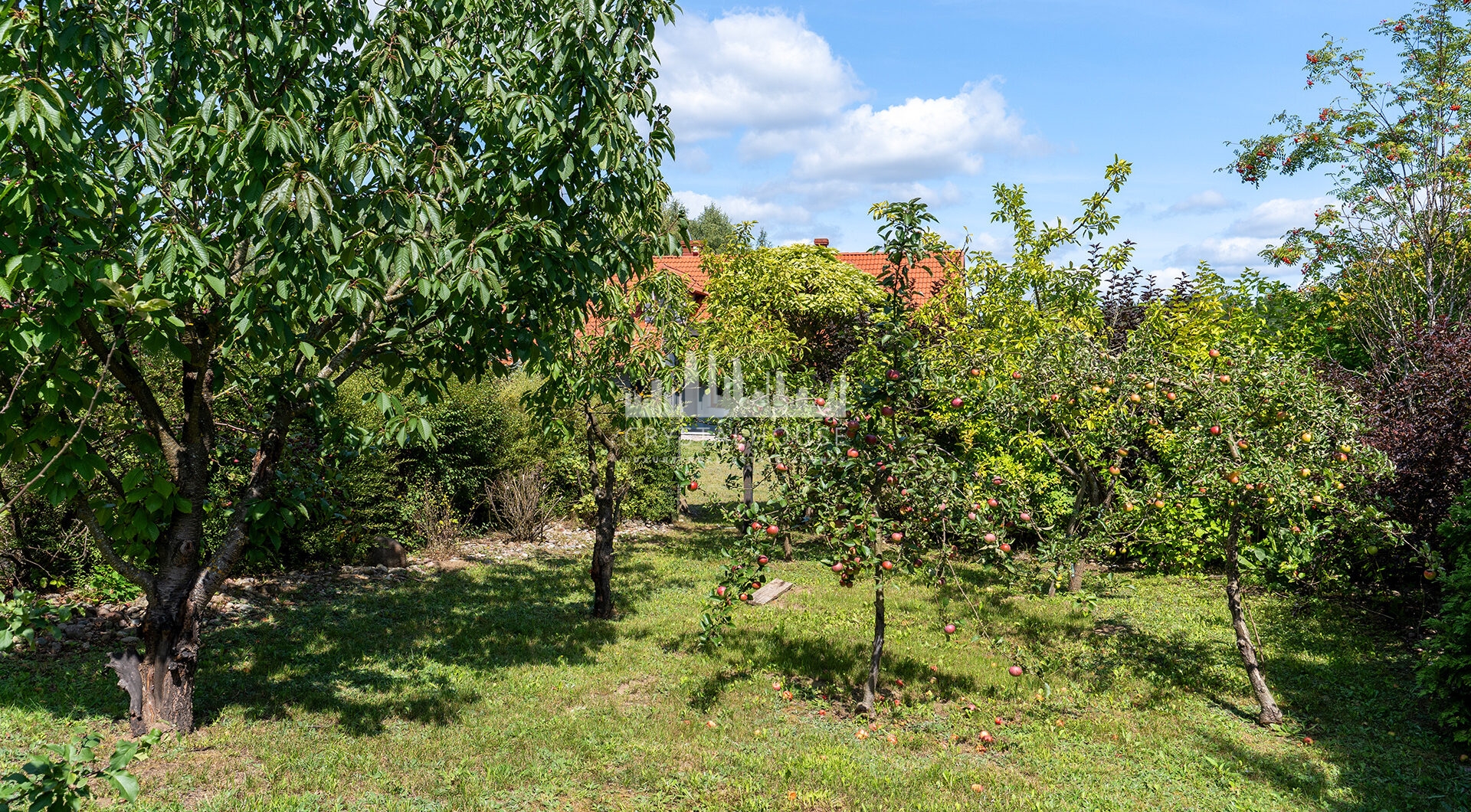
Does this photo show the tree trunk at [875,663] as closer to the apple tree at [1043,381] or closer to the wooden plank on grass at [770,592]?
the apple tree at [1043,381]

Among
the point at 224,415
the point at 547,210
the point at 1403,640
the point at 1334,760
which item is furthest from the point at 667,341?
the point at 1403,640

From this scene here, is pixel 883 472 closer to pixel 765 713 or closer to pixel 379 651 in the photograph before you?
pixel 765 713

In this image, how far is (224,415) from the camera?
28.1 feet

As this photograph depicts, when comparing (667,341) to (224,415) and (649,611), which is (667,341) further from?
(224,415)

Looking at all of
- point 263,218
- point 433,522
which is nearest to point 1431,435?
point 263,218

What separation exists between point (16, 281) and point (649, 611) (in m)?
6.74

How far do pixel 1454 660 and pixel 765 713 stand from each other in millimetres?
4926

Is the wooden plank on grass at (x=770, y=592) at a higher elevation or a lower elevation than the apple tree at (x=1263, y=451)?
lower

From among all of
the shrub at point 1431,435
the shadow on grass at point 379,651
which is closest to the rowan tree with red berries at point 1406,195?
the shrub at point 1431,435

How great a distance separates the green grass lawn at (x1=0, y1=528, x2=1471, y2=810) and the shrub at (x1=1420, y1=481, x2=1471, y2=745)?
262 mm

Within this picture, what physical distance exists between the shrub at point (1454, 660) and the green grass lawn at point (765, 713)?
0.26m

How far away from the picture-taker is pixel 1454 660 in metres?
5.75

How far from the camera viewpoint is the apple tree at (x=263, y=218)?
4.32m

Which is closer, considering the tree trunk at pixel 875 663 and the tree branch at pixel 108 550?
the tree branch at pixel 108 550
